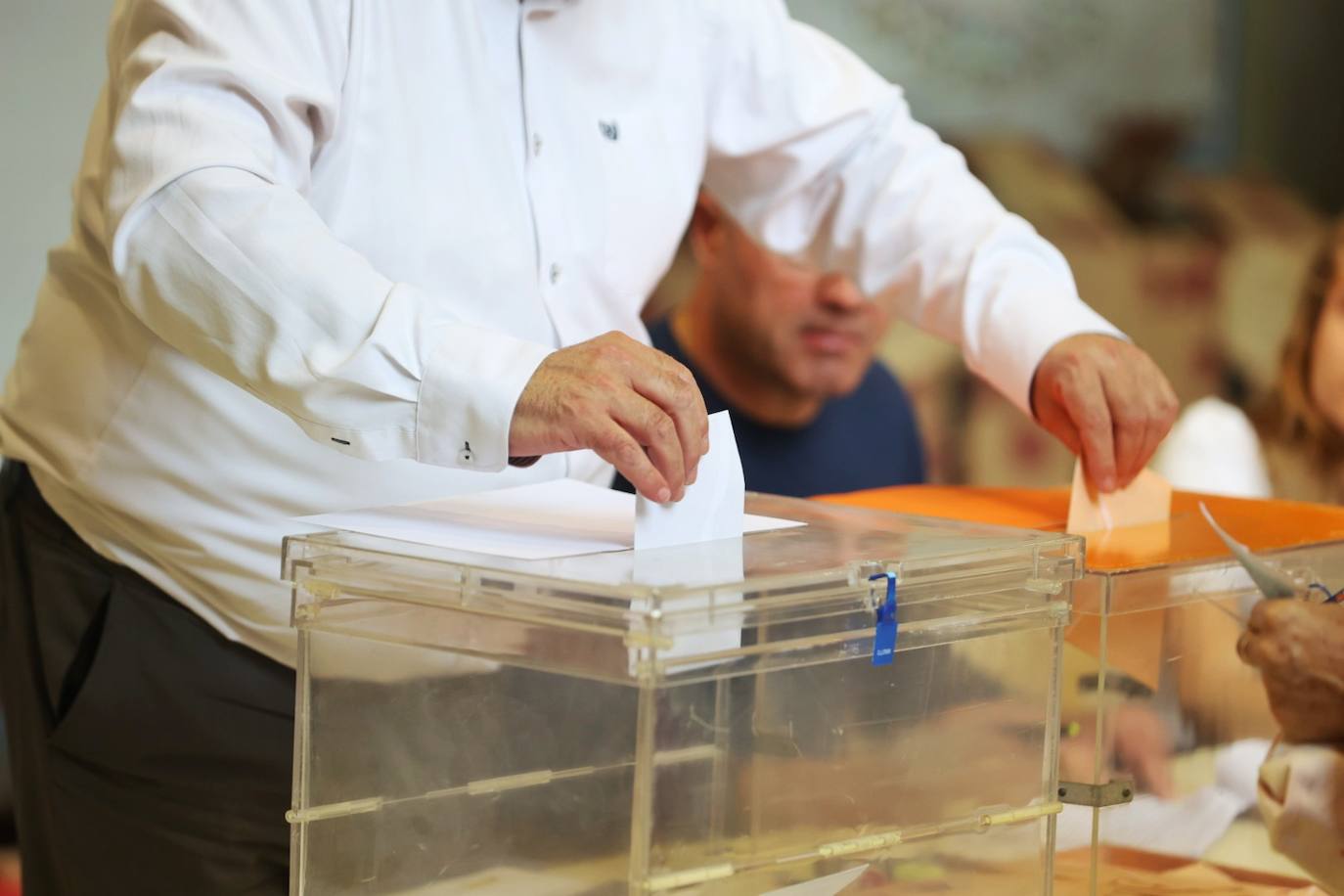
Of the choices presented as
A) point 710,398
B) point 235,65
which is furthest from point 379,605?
point 710,398

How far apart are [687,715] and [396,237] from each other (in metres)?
0.48

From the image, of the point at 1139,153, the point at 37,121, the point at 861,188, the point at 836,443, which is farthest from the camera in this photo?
the point at 1139,153

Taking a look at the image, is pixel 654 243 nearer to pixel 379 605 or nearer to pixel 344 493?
pixel 344 493

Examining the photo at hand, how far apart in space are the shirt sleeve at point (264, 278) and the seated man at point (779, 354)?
53.9 inches

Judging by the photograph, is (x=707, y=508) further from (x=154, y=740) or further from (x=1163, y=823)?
(x=154, y=740)

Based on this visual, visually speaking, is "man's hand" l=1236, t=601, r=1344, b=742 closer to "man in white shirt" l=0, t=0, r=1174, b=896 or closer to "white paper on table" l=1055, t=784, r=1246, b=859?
"white paper on table" l=1055, t=784, r=1246, b=859

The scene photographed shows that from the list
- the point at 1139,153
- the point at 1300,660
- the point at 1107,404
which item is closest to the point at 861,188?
the point at 1107,404

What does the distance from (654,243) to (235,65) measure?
412mm

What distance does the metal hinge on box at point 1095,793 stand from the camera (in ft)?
3.02

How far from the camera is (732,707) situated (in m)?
0.75

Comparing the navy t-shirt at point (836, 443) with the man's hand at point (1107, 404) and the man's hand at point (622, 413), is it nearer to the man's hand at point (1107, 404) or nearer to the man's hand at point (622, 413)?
the man's hand at point (1107, 404)

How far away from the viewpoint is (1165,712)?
3.14 ft

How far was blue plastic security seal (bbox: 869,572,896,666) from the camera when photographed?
2.63 feet

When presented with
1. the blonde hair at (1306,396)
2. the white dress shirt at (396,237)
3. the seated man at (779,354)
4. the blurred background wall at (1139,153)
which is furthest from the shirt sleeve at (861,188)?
the blurred background wall at (1139,153)
